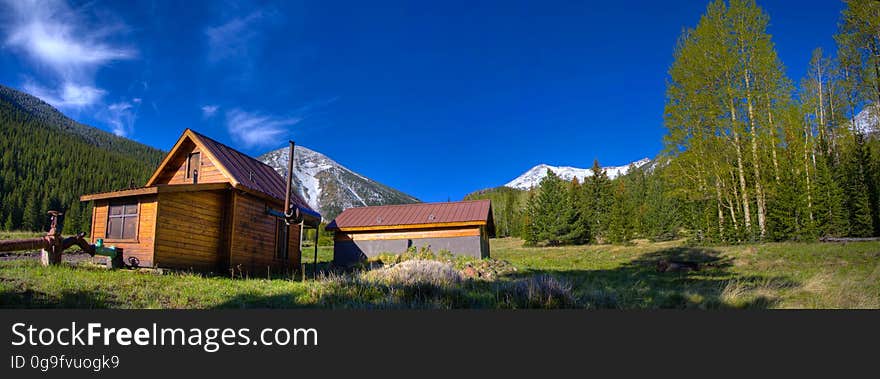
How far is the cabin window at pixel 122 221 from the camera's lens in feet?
47.4

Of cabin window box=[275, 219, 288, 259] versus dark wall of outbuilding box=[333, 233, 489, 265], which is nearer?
cabin window box=[275, 219, 288, 259]

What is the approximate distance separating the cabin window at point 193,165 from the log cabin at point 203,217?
0.15 feet

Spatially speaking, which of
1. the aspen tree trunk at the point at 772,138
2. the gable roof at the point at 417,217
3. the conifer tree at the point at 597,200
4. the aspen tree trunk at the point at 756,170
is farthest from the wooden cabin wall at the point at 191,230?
the conifer tree at the point at 597,200

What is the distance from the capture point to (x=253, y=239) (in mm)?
17938

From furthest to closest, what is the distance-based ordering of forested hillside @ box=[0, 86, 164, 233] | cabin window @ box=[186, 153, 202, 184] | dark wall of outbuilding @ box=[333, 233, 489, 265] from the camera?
forested hillside @ box=[0, 86, 164, 233] < dark wall of outbuilding @ box=[333, 233, 489, 265] < cabin window @ box=[186, 153, 202, 184]

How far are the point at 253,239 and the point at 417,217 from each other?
1056 centimetres

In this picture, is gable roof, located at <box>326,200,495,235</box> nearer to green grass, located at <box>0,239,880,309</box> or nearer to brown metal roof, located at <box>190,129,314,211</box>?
brown metal roof, located at <box>190,129,314,211</box>

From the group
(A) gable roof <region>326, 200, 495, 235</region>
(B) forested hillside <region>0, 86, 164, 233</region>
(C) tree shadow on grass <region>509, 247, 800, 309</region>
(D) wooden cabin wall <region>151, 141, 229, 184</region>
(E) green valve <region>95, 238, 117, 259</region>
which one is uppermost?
(B) forested hillside <region>0, 86, 164, 233</region>

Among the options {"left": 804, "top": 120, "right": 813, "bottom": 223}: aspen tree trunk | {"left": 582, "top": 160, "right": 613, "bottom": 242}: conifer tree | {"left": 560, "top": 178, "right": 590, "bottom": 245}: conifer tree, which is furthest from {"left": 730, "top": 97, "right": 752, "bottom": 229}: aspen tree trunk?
{"left": 582, "top": 160, "right": 613, "bottom": 242}: conifer tree

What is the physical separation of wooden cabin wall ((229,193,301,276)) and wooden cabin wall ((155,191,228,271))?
1.64 feet

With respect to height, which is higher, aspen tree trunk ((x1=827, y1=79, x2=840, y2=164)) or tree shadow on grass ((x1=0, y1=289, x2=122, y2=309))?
aspen tree trunk ((x1=827, y1=79, x2=840, y2=164))

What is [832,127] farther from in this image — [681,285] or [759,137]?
[681,285]

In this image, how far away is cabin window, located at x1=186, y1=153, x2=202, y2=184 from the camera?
18.7 m

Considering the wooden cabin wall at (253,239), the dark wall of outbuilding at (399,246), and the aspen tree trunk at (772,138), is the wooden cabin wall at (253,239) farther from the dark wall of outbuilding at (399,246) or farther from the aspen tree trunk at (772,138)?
the aspen tree trunk at (772,138)
